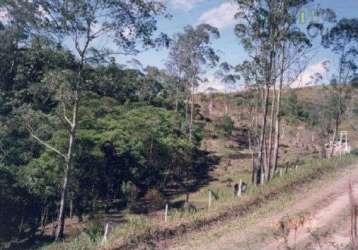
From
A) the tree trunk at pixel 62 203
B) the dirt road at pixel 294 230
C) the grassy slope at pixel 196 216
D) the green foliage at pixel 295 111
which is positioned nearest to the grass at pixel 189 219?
the grassy slope at pixel 196 216

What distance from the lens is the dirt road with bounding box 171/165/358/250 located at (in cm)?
1025

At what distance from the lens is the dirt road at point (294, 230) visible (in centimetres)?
1025

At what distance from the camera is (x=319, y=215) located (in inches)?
516

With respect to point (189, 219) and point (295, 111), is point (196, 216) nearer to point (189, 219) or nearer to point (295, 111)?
point (189, 219)

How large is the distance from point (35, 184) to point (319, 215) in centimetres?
1308

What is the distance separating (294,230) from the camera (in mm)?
9367

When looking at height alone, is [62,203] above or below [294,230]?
below

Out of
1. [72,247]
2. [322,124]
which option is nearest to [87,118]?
[72,247]

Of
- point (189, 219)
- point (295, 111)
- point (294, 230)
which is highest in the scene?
point (295, 111)

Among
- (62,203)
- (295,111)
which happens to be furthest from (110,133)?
(295,111)

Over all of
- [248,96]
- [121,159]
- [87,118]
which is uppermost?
[248,96]

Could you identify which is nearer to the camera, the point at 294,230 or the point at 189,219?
the point at 294,230

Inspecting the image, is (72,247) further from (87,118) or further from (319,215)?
(87,118)

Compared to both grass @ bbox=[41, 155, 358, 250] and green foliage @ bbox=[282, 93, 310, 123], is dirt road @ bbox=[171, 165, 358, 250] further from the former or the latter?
green foliage @ bbox=[282, 93, 310, 123]
